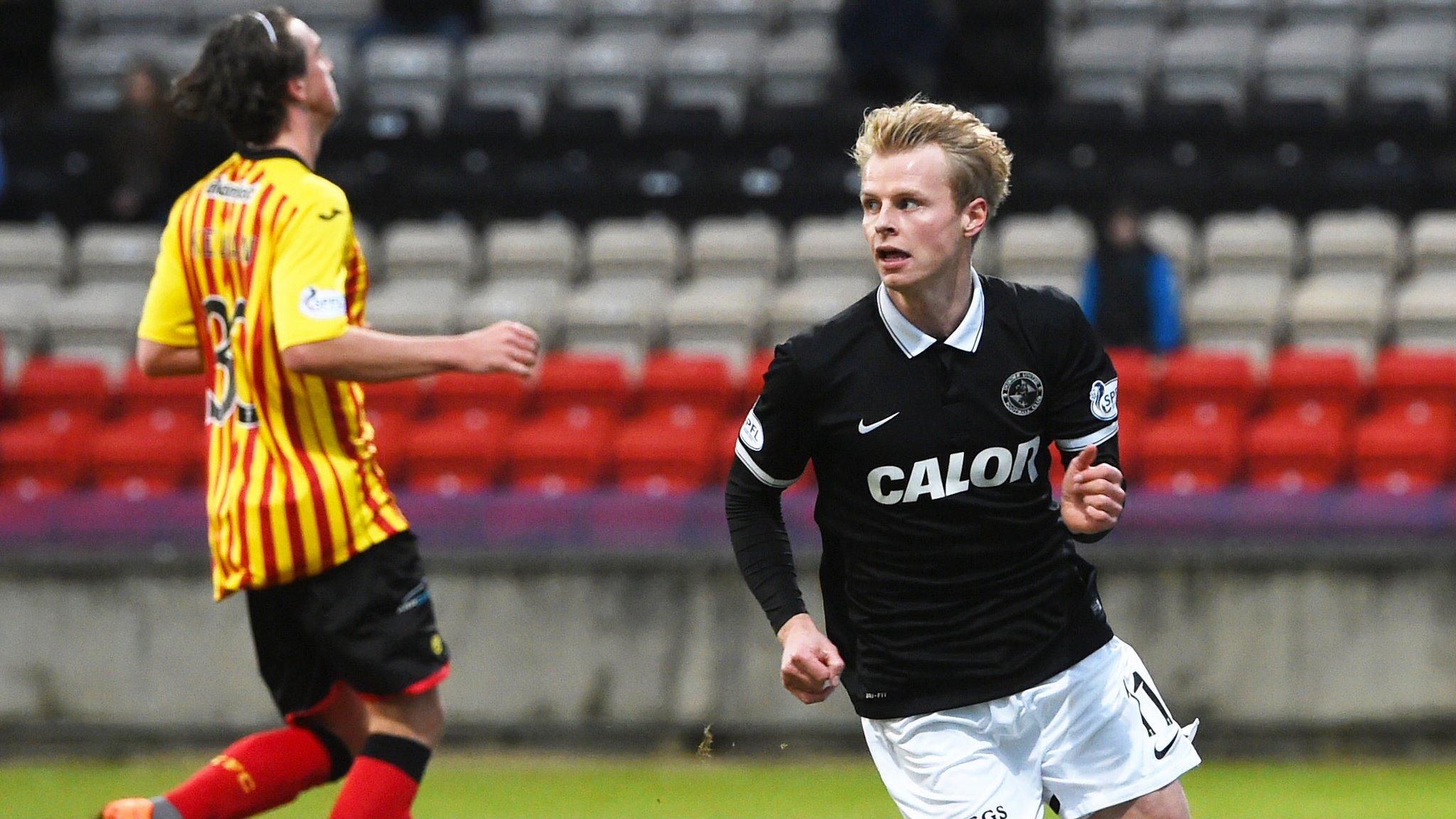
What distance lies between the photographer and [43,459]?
8.82 m

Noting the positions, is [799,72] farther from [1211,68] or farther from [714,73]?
[1211,68]

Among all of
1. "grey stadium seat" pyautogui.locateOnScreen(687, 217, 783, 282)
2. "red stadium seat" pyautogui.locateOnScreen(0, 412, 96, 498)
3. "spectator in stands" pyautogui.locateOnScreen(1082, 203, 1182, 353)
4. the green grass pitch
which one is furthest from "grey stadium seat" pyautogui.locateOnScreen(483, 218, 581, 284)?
the green grass pitch

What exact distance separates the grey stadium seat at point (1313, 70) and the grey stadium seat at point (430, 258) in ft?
16.8

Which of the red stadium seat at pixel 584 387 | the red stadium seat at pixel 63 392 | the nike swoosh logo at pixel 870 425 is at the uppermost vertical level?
the nike swoosh logo at pixel 870 425

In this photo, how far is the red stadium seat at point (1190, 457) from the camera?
27.9 ft

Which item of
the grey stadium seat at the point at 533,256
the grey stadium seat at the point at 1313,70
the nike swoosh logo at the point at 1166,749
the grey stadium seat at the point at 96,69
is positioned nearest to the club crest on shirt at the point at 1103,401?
the nike swoosh logo at the point at 1166,749

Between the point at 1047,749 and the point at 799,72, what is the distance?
945cm

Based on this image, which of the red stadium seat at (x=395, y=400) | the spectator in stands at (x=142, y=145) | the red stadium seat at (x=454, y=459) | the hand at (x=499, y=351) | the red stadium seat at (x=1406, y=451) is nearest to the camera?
the hand at (x=499, y=351)

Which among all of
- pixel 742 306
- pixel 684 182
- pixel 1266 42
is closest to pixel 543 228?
pixel 684 182

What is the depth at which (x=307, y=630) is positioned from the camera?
173 inches

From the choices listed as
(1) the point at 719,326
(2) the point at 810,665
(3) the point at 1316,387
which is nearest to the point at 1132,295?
(3) the point at 1316,387

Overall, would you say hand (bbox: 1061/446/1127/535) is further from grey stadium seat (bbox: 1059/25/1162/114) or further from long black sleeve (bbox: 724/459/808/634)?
grey stadium seat (bbox: 1059/25/1162/114)

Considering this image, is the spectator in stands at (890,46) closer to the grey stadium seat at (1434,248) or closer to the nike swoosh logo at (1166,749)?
the grey stadium seat at (1434,248)

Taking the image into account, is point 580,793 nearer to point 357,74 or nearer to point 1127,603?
point 1127,603
